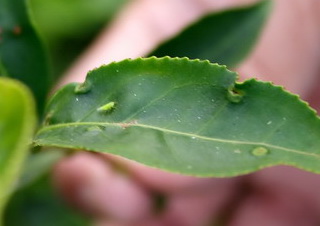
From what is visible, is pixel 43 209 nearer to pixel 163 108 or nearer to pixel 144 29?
pixel 144 29

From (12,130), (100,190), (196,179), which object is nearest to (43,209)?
(100,190)

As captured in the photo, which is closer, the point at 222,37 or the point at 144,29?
the point at 222,37

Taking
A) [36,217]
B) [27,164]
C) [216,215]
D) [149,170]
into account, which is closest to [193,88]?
[27,164]

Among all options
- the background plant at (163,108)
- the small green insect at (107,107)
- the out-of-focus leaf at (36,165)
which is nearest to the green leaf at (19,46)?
the background plant at (163,108)

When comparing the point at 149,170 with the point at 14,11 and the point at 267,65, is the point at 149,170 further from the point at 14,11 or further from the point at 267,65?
the point at 14,11

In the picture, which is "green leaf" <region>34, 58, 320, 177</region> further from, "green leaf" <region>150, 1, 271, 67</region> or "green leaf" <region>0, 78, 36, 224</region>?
"green leaf" <region>150, 1, 271, 67</region>

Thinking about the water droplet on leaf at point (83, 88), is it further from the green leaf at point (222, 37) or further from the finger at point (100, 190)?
the finger at point (100, 190)
